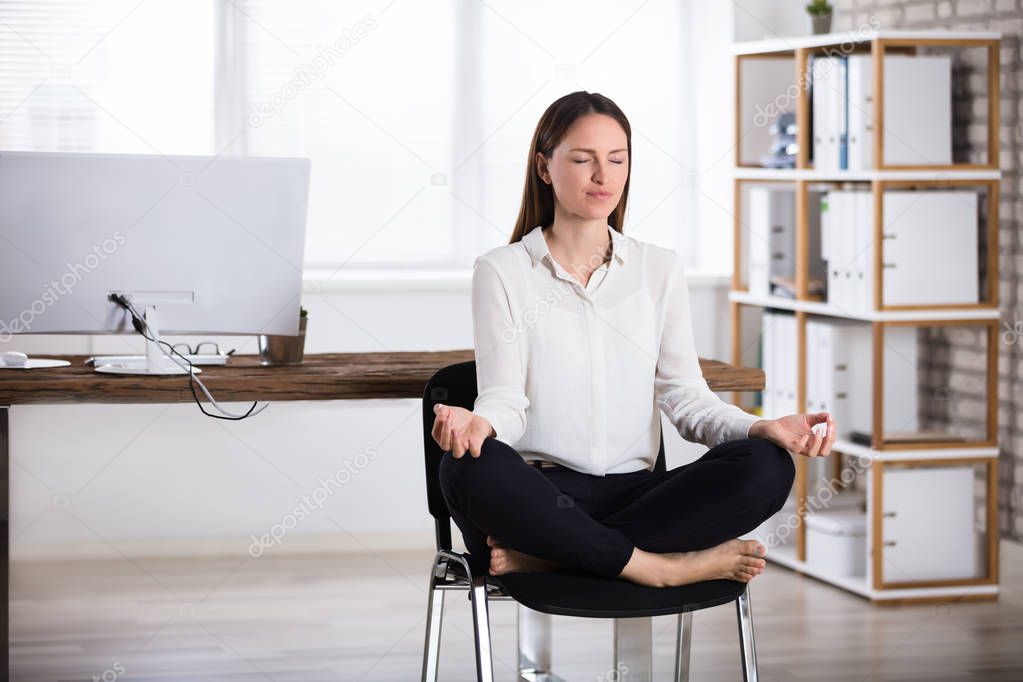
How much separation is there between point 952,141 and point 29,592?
2.77 metres

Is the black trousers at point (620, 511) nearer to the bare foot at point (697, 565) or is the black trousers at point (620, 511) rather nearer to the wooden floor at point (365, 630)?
the bare foot at point (697, 565)

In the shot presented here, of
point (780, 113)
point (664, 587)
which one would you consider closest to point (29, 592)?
point (664, 587)

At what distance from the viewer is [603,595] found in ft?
5.82

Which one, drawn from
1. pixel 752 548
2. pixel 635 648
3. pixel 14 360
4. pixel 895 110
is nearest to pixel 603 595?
pixel 752 548

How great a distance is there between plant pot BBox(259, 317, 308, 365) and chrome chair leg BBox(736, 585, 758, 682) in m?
0.94

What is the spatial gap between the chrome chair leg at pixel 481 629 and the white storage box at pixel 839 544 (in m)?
1.84

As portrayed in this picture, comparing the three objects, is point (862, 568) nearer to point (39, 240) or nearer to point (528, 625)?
point (528, 625)

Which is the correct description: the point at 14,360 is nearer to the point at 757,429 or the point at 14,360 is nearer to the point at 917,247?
the point at 757,429

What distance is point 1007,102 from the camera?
11.8 feet

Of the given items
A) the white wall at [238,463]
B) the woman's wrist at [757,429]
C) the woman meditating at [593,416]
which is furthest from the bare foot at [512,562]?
the white wall at [238,463]

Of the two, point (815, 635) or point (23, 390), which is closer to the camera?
point (23, 390)

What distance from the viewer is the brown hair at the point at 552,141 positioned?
2090mm

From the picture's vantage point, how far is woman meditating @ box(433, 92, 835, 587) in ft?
5.94

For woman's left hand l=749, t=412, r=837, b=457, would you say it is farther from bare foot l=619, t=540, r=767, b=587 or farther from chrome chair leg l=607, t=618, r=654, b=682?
chrome chair leg l=607, t=618, r=654, b=682
